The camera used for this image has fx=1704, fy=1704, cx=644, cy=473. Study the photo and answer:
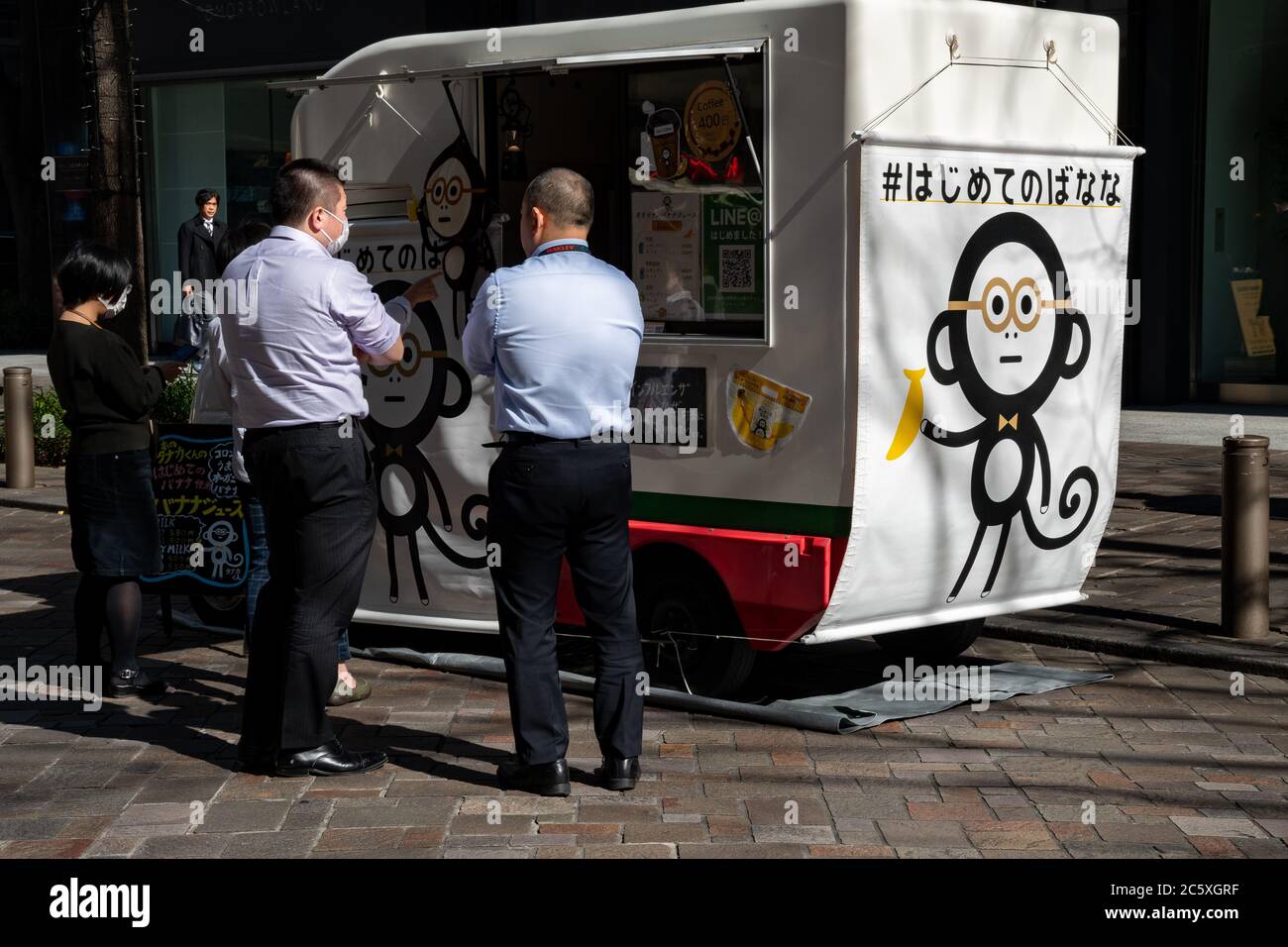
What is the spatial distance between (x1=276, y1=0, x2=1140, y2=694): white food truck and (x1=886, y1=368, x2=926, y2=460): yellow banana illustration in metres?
0.01

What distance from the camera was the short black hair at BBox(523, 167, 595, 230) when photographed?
526cm

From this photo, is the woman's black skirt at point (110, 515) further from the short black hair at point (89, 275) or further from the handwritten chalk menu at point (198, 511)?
the handwritten chalk menu at point (198, 511)

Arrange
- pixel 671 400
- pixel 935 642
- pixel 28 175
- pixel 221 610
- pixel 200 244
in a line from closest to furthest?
pixel 671 400, pixel 935 642, pixel 221 610, pixel 200 244, pixel 28 175

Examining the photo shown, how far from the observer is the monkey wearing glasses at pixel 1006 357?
20.0 feet

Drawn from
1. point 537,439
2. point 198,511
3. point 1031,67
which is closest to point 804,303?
point 537,439

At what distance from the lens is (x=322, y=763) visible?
5457mm

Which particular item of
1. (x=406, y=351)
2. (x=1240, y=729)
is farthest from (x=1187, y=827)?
(x=406, y=351)

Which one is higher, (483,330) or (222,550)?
(483,330)

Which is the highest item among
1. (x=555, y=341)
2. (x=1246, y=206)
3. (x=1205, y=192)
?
(x=1205, y=192)

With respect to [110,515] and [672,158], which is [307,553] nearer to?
[110,515]

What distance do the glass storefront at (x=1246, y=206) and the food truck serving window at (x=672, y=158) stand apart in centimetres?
917

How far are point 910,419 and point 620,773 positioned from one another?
5.42 feet

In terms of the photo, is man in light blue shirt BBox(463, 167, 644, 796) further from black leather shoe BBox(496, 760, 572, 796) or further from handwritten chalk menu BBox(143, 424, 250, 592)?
handwritten chalk menu BBox(143, 424, 250, 592)

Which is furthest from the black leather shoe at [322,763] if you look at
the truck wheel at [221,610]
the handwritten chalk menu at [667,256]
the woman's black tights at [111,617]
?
the truck wheel at [221,610]
